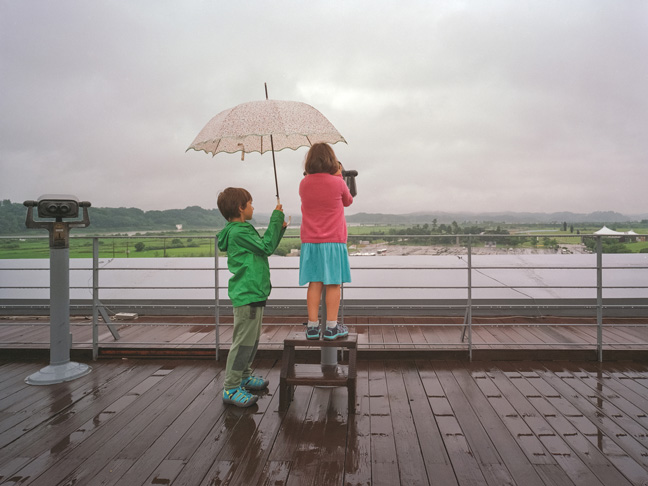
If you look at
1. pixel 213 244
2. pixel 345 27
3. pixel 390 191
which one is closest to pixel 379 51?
pixel 345 27

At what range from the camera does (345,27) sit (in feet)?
19.9

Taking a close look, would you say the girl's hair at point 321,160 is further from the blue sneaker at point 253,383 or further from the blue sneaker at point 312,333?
the blue sneaker at point 253,383

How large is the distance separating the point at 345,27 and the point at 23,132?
5109mm

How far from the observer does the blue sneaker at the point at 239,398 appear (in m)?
1.98

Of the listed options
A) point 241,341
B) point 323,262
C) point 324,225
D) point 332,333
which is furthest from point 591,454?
point 241,341

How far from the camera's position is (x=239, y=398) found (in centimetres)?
199

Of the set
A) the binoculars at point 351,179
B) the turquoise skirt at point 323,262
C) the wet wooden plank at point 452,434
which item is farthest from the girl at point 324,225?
the wet wooden plank at point 452,434

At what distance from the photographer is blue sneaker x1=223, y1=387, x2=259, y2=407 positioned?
78.0 inches

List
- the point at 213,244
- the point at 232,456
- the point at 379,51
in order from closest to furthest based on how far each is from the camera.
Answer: the point at 232,456, the point at 213,244, the point at 379,51

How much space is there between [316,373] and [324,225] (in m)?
0.80

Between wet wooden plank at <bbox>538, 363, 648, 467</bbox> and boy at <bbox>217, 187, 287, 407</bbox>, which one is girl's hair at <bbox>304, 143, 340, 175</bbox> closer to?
boy at <bbox>217, 187, 287, 407</bbox>

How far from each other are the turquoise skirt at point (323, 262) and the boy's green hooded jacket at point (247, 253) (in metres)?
0.17

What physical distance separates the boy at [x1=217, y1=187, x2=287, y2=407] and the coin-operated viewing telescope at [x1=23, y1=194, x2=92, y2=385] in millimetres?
1127

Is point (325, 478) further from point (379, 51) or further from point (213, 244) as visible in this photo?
point (379, 51)
